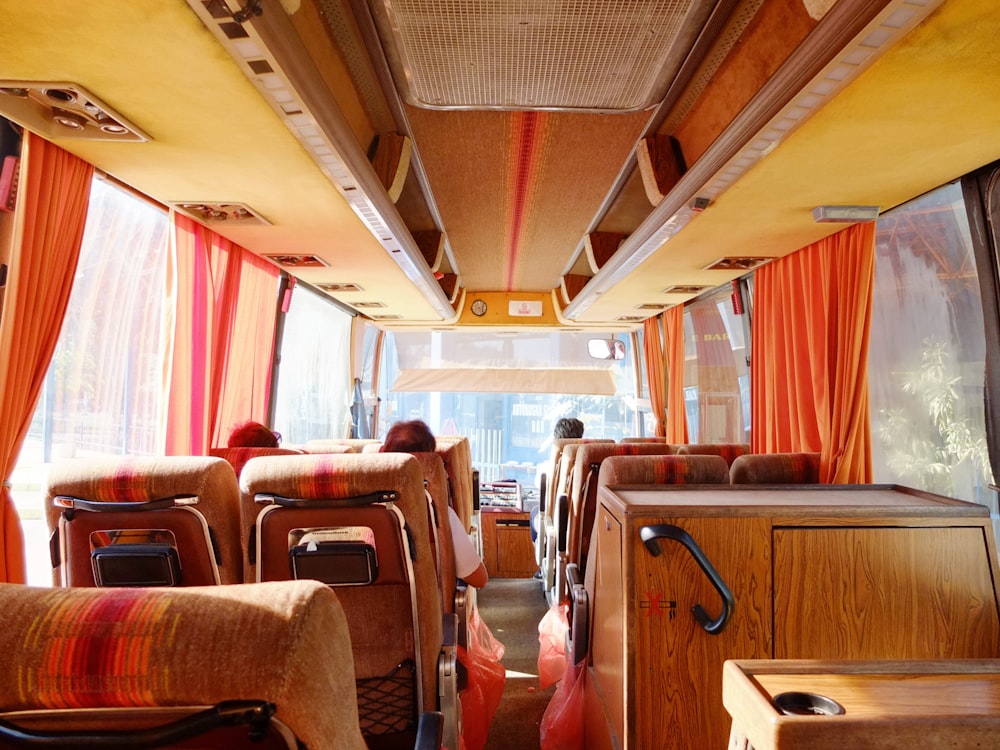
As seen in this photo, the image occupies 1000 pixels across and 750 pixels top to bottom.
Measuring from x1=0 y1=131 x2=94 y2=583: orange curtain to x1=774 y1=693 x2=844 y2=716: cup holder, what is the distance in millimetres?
2523

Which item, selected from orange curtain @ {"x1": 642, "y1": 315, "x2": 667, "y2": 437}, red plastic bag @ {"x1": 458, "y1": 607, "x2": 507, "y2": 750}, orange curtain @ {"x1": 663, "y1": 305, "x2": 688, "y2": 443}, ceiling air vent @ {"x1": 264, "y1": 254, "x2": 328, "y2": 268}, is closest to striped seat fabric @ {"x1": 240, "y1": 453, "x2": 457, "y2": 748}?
red plastic bag @ {"x1": 458, "y1": 607, "x2": 507, "y2": 750}

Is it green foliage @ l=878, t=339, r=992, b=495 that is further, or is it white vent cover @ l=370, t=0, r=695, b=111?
green foliage @ l=878, t=339, r=992, b=495

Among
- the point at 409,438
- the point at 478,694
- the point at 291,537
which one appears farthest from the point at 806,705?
the point at 409,438

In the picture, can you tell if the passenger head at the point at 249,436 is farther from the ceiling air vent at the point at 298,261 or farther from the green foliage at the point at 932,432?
the green foliage at the point at 932,432

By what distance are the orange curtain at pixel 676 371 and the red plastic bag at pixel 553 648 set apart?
375 cm

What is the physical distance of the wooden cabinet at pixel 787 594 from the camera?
1.68m

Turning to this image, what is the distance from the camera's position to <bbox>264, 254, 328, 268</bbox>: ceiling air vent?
14.3 ft

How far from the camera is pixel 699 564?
1.61 m

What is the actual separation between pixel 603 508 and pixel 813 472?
2192mm

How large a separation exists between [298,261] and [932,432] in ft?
13.4

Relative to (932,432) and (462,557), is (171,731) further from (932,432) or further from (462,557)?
(932,432)

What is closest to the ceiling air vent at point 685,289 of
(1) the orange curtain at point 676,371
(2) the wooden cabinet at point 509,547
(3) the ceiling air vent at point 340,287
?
(1) the orange curtain at point 676,371

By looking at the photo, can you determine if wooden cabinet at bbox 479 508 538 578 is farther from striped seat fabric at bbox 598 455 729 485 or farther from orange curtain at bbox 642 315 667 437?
striped seat fabric at bbox 598 455 729 485

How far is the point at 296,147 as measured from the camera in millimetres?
2354
